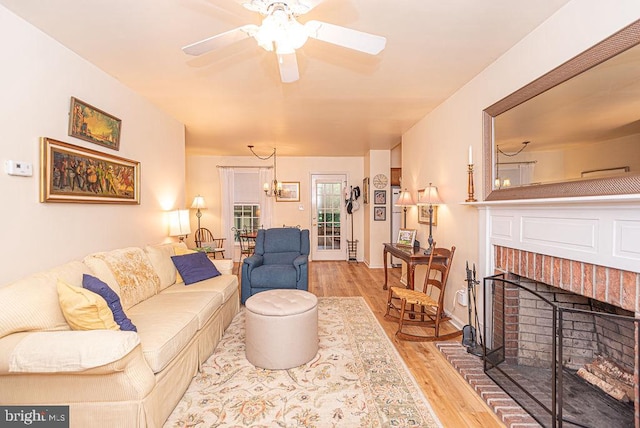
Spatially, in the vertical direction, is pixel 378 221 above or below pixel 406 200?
below

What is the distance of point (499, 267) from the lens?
2.46 m

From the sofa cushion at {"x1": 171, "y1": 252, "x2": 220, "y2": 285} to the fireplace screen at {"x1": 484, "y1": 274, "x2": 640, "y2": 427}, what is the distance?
2.69 meters

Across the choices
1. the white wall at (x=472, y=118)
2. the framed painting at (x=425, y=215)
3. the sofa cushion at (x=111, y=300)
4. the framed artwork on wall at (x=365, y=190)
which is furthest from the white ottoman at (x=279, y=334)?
the framed artwork on wall at (x=365, y=190)

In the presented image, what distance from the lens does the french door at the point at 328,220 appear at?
7.05 metres

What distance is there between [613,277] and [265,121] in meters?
3.89

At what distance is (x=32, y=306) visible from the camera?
1610 mm

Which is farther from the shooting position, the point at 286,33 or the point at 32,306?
the point at 32,306

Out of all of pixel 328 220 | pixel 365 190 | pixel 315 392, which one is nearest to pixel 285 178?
pixel 328 220

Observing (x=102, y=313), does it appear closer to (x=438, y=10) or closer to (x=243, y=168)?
(x=438, y=10)

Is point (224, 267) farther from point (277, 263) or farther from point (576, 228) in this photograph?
point (576, 228)

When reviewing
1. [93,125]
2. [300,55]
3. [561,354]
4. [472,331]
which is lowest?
[472,331]

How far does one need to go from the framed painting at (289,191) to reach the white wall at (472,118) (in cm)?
289

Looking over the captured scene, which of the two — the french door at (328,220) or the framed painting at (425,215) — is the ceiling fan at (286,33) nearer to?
the framed painting at (425,215)

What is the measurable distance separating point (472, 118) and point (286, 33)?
2.11 m
